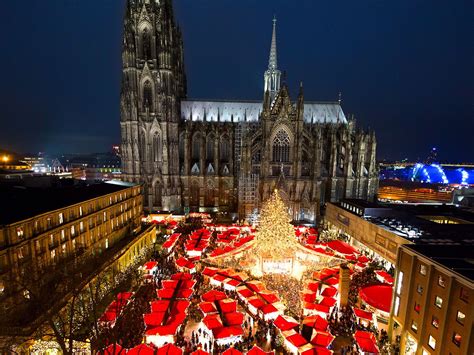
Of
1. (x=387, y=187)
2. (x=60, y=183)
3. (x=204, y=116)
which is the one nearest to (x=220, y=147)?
(x=204, y=116)

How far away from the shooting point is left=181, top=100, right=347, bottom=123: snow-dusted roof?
198ft

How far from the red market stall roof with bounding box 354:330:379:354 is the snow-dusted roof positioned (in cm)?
4864

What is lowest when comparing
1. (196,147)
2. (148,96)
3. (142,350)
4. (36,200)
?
(142,350)

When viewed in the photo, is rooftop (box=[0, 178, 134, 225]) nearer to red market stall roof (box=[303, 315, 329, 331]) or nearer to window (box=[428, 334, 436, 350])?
red market stall roof (box=[303, 315, 329, 331])

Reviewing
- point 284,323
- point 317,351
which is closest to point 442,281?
point 317,351

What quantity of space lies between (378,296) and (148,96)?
5216cm

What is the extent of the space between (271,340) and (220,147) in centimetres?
4201

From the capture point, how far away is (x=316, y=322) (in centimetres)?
2027

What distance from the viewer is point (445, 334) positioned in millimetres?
16047

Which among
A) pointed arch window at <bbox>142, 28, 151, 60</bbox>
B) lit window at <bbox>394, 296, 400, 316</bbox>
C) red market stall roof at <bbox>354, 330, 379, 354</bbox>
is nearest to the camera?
red market stall roof at <bbox>354, 330, 379, 354</bbox>

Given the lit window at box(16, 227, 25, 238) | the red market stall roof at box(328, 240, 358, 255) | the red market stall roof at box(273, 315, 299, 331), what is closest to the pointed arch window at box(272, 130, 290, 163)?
the red market stall roof at box(328, 240, 358, 255)

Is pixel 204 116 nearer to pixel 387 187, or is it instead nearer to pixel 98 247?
pixel 98 247

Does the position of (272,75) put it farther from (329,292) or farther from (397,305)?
(397,305)

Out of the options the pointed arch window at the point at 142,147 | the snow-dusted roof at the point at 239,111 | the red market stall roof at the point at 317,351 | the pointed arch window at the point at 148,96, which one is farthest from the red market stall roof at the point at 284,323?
the pointed arch window at the point at 148,96
